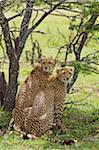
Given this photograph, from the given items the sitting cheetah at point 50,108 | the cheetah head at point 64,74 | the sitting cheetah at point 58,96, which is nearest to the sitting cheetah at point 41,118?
the sitting cheetah at point 50,108

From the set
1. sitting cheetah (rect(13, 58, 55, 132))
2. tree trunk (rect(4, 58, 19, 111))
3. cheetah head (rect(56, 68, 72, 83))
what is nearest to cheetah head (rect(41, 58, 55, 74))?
sitting cheetah (rect(13, 58, 55, 132))

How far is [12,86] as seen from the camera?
7371mm

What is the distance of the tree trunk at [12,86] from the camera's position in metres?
7.28

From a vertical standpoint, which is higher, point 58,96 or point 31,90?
point 31,90

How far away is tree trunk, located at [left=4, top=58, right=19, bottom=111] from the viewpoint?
23.9 ft

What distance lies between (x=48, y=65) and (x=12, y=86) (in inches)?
41.5

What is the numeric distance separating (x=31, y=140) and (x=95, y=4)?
223 centimetres

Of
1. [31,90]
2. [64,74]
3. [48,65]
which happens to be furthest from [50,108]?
[48,65]

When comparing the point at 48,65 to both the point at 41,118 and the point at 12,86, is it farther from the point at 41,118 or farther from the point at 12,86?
the point at 12,86

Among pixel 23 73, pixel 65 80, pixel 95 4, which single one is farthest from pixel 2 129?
pixel 23 73

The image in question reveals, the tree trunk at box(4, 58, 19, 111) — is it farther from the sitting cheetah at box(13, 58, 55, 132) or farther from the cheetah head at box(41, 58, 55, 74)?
the cheetah head at box(41, 58, 55, 74)

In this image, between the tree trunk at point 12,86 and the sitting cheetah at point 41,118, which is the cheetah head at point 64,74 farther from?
the tree trunk at point 12,86

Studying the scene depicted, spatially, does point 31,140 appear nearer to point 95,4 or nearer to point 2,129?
point 2,129

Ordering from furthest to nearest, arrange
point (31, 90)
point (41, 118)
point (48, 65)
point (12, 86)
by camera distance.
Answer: point (12, 86) → point (31, 90) → point (41, 118) → point (48, 65)
